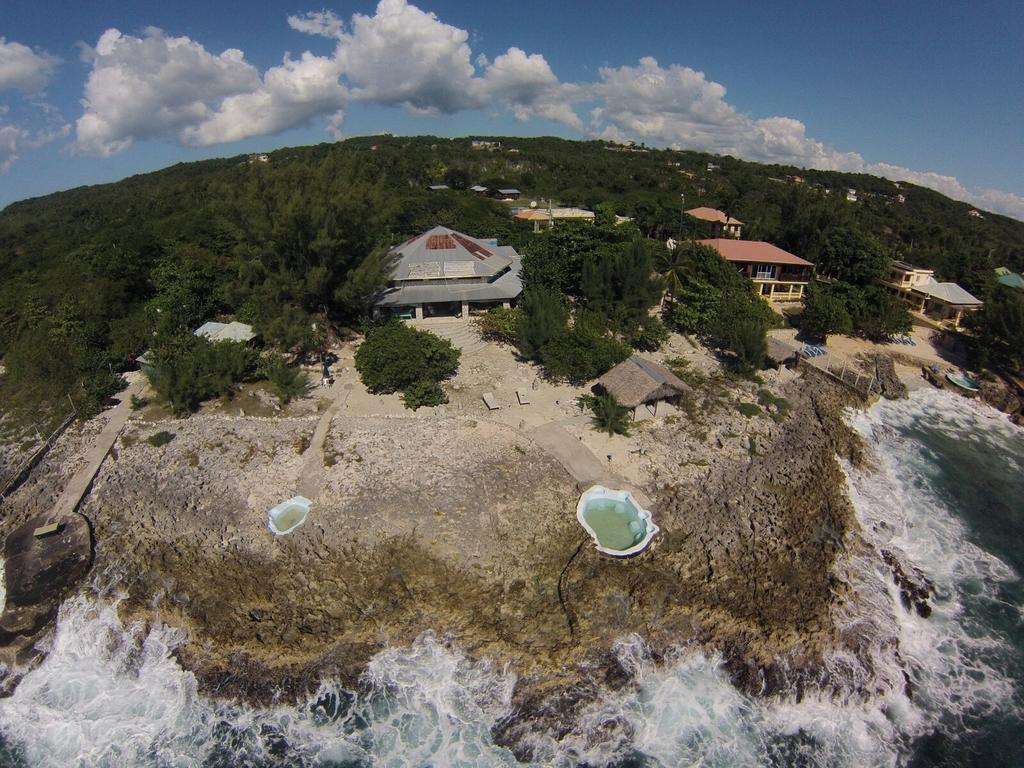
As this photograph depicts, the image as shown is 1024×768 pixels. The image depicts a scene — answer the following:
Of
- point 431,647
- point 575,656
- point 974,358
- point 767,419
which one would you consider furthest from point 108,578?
point 974,358

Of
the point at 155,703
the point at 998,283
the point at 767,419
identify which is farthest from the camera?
the point at 998,283

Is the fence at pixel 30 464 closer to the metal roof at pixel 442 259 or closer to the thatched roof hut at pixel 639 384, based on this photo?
the metal roof at pixel 442 259

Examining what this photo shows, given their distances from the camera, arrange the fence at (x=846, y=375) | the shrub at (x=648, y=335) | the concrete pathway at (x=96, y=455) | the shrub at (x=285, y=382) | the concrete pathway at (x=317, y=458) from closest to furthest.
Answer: the concrete pathway at (x=96, y=455), the concrete pathway at (x=317, y=458), the shrub at (x=285, y=382), the fence at (x=846, y=375), the shrub at (x=648, y=335)

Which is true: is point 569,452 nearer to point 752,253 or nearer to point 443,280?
point 443,280

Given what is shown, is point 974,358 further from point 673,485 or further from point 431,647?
point 431,647

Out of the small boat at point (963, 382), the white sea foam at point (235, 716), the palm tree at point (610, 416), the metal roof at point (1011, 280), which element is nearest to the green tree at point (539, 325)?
the palm tree at point (610, 416)
